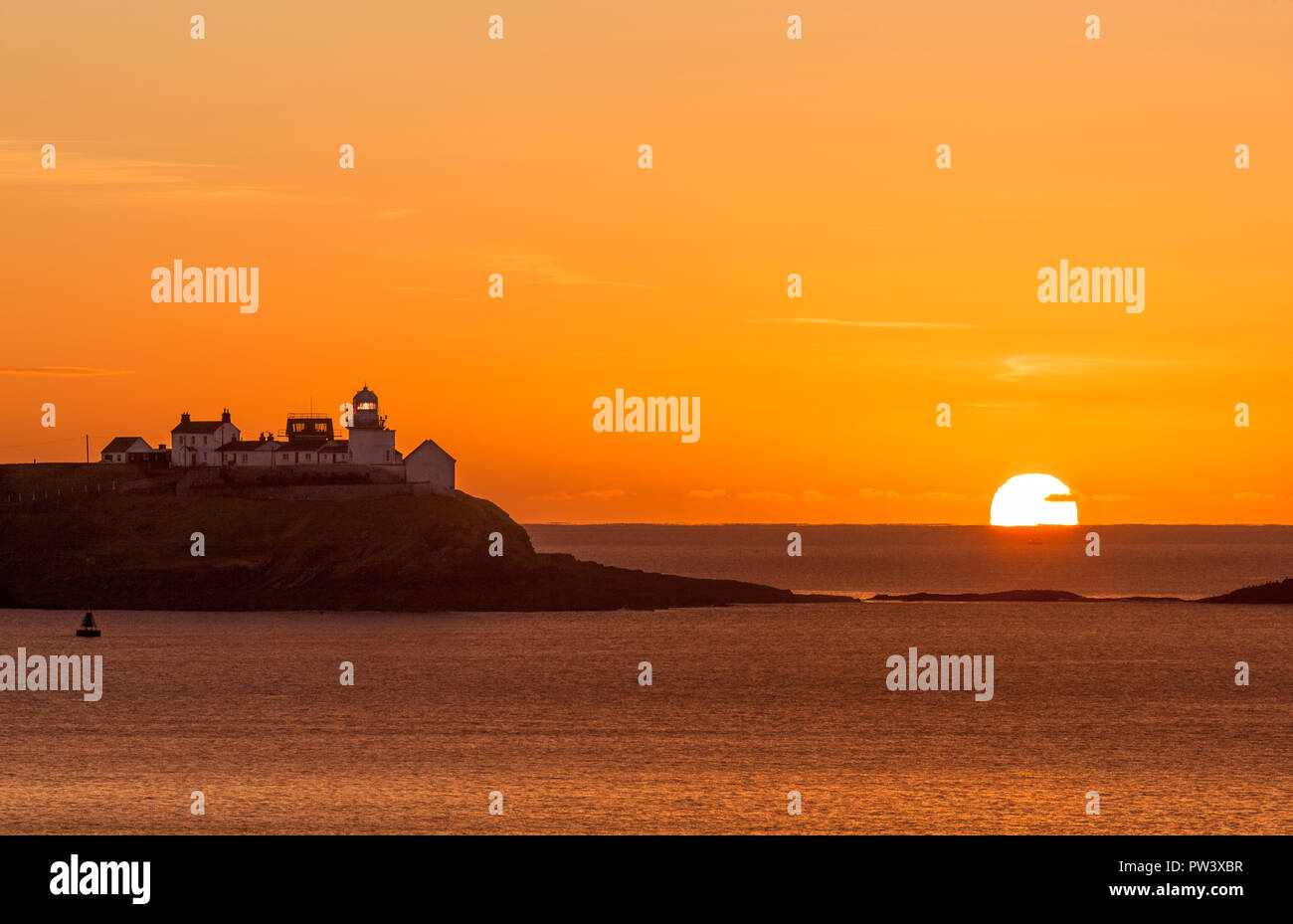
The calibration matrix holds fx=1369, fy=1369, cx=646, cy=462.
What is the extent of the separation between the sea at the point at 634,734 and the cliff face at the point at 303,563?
15797 millimetres

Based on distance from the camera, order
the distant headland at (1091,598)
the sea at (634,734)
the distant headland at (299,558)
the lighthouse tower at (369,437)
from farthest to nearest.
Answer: the distant headland at (1091,598)
the lighthouse tower at (369,437)
the distant headland at (299,558)
the sea at (634,734)

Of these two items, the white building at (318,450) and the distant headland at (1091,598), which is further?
the distant headland at (1091,598)

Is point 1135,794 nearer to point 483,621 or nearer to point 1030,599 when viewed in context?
point 483,621

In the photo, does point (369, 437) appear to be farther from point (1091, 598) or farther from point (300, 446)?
point (1091, 598)

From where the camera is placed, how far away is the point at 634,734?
230ft

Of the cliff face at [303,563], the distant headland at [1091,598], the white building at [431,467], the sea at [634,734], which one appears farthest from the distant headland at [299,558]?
the distant headland at [1091,598]

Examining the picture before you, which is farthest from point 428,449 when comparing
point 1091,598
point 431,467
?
point 1091,598

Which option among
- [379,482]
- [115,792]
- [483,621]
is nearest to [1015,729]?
[115,792]

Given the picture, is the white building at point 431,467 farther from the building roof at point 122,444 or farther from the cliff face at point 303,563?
the building roof at point 122,444

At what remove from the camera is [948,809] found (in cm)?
5109

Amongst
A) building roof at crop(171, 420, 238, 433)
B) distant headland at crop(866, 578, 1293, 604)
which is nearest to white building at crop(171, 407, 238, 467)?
building roof at crop(171, 420, 238, 433)

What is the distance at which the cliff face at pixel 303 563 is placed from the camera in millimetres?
149750

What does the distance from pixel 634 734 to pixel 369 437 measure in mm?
101431
